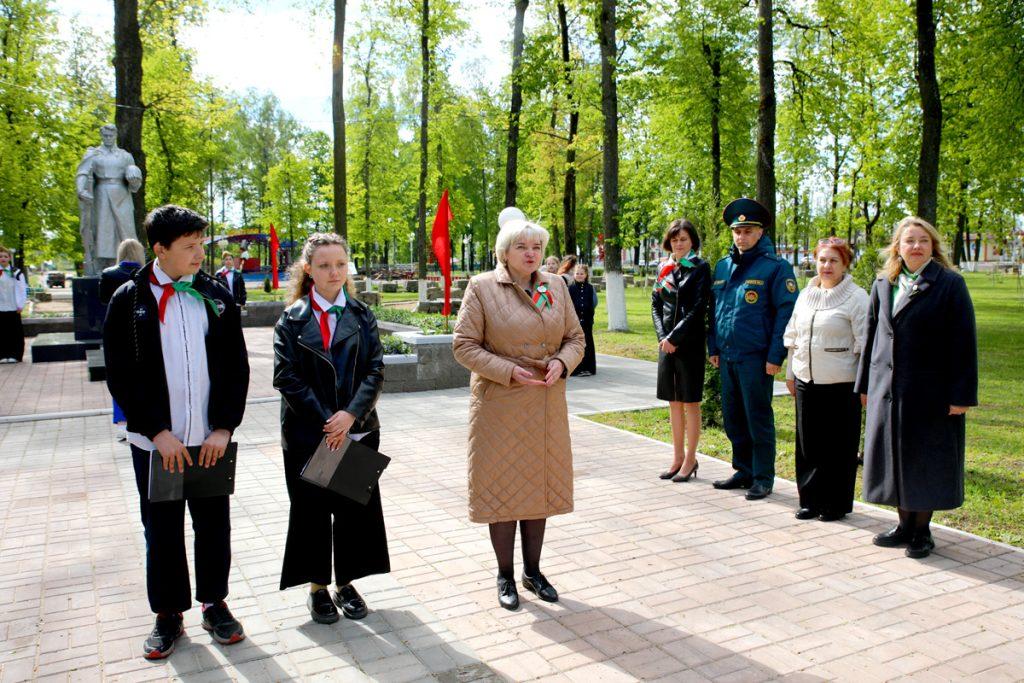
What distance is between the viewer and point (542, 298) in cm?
415

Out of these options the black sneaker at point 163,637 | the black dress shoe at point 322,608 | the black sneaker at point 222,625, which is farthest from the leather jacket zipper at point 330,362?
the black sneaker at point 163,637

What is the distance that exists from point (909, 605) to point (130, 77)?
15.8 meters

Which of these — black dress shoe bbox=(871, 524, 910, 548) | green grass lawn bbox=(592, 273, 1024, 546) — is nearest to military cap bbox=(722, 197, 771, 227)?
green grass lawn bbox=(592, 273, 1024, 546)

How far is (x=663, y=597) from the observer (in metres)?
4.29

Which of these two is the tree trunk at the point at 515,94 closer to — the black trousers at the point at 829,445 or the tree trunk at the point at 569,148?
the tree trunk at the point at 569,148

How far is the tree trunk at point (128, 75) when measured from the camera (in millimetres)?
15367

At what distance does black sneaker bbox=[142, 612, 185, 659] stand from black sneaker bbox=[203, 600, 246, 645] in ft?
0.41

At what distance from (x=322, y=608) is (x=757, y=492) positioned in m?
3.45

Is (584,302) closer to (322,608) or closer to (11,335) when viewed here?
(322,608)

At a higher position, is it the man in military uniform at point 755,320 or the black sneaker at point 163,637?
the man in military uniform at point 755,320

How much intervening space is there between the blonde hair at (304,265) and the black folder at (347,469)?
742mm

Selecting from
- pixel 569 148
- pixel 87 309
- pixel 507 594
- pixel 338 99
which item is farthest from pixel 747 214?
pixel 569 148

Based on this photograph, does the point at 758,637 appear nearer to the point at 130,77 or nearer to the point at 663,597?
the point at 663,597

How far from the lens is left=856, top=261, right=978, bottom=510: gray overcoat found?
4.74 m
